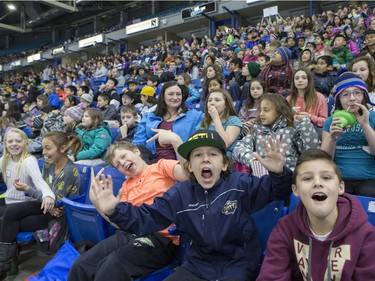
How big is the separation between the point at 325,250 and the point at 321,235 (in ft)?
0.21

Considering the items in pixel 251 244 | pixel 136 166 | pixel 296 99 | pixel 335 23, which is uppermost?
pixel 335 23

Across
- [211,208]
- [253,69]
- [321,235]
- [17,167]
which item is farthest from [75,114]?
[321,235]

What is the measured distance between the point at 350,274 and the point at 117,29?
23465 mm

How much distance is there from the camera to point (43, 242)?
247 cm

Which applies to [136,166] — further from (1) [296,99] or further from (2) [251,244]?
(1) [296,99]

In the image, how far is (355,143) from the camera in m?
2.06

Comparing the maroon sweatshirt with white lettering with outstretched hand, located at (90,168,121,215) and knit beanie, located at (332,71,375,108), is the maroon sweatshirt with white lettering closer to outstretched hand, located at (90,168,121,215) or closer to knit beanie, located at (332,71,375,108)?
outstretched hand, located at (90,168,121,215)

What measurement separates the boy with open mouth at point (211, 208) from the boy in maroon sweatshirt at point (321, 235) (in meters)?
0.16

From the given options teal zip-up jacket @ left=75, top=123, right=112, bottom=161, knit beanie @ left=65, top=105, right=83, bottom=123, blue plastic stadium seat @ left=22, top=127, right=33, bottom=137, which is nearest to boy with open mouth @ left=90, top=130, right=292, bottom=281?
teal zip-up jacket @ left=75, top=123, right=112, bottom=161

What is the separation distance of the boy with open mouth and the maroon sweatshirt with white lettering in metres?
0.20

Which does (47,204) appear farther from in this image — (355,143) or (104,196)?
(355,143)

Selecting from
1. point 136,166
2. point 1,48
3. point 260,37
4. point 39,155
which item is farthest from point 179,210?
point 1,48

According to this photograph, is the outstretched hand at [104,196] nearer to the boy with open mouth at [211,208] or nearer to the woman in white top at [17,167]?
the boy with open mouth at [211,208]

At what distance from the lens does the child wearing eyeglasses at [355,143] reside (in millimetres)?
1906
